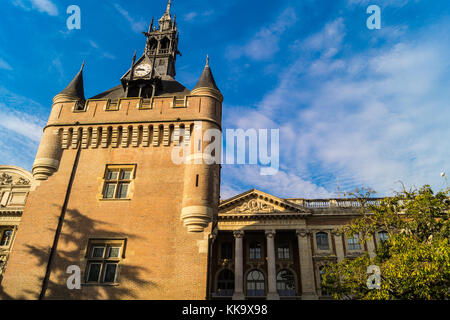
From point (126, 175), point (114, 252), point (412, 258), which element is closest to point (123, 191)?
point (126, 175)

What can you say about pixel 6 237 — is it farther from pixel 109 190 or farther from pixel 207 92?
pixel 207 92

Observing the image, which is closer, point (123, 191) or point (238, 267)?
point (123, 191)

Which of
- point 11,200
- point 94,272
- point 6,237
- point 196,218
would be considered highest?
point 11,200

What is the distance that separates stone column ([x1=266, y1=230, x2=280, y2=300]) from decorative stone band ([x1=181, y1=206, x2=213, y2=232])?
26050 millimetres

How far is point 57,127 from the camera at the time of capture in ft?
59.2

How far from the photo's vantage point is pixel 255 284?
42562 mm

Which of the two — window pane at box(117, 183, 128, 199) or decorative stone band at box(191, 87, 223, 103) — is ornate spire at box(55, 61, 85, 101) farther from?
decorative stone band at box(191, 87, 223, 103)

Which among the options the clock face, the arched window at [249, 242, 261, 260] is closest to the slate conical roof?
the clock face

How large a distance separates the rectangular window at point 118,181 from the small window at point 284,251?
31.5 m

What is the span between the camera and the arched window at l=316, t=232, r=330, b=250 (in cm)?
4150

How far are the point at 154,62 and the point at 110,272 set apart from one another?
605 inches

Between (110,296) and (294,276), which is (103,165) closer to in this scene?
(110,296)
